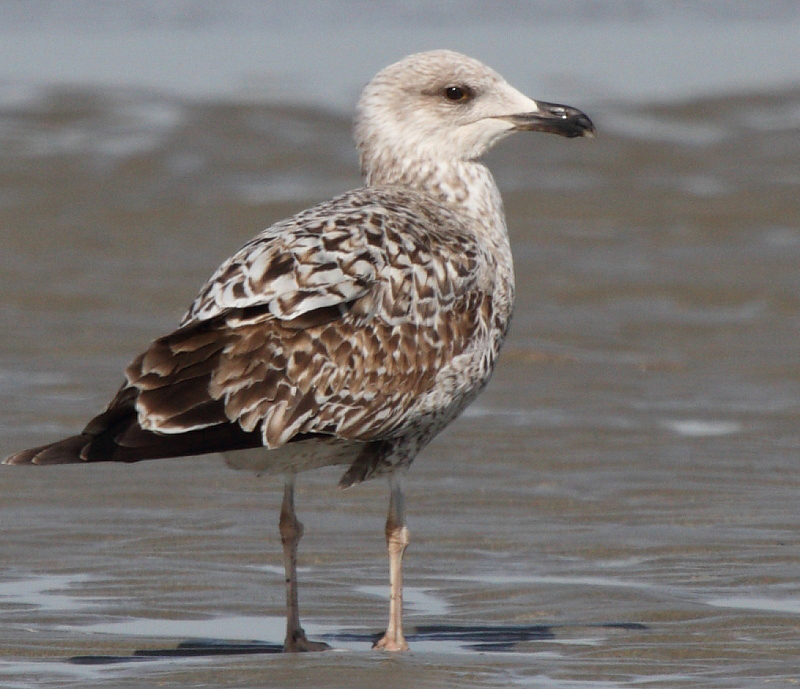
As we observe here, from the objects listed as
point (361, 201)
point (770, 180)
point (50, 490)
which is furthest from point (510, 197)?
point (361, 201)

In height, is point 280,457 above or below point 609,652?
above

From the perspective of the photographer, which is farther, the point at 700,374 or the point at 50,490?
the point at 700,374

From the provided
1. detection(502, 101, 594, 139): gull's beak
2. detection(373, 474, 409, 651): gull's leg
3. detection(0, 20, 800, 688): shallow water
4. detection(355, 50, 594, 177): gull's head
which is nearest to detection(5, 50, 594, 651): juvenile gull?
detection(373, 474, 409, 651): gull's leg

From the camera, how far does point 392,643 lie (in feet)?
19.2

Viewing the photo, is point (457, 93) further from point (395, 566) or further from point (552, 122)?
point (395, 566)

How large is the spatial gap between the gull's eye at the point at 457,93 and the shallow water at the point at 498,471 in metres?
1.70

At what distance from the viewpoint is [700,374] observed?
401 inches

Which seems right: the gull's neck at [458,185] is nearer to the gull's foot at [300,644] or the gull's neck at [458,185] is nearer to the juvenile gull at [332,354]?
the juvenile gull at [332,354]

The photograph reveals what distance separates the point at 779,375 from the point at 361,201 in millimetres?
4358

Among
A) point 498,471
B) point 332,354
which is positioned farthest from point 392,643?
point 498,471

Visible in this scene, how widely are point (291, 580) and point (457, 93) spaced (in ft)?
6.63

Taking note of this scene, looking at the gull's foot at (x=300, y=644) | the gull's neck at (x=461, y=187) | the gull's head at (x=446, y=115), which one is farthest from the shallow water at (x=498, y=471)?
the gull's head at (x=446, y=115)

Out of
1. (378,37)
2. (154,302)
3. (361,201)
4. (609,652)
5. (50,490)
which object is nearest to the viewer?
(609,652)

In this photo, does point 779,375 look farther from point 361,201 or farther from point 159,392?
point 159,392
